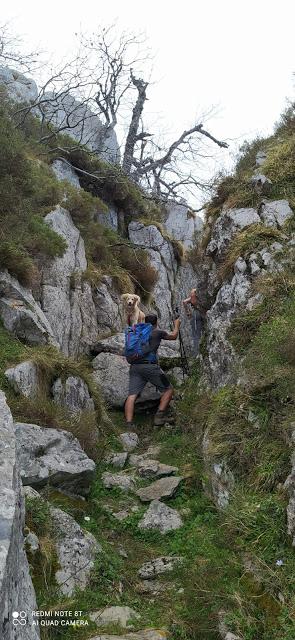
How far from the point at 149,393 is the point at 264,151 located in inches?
283

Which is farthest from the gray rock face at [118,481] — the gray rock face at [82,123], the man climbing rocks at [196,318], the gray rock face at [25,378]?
the gray rock face at [82,123]

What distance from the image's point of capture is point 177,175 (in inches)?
838

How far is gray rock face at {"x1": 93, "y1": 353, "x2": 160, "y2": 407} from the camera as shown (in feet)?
29.8

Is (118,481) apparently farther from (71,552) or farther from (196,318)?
(196,318)

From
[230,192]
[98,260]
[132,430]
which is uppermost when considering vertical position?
[230,192]

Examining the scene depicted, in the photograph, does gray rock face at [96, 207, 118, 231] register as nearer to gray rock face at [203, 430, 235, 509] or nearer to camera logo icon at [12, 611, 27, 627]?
gray rock face at [203, 430, 235, 509]

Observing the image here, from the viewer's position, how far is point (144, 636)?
3.63 m

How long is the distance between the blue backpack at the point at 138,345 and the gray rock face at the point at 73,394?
1.45 m

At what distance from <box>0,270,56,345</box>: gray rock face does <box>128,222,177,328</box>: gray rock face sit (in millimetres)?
6312

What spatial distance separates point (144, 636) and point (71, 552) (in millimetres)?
1012

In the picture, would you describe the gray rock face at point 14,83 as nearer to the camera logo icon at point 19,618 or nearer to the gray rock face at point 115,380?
the gray rock face at point 115,380

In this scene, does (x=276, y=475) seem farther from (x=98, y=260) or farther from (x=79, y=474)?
(x=98, y=260)

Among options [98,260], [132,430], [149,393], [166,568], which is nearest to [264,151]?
[98,260]

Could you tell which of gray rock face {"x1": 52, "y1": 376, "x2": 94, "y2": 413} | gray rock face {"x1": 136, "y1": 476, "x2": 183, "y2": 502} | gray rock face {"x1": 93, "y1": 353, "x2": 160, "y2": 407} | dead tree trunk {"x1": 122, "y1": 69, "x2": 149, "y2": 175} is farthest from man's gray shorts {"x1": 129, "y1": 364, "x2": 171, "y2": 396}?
dead tree trunk {"x1": 122, "y1": 69, "x2": 149, "y2": 175}
